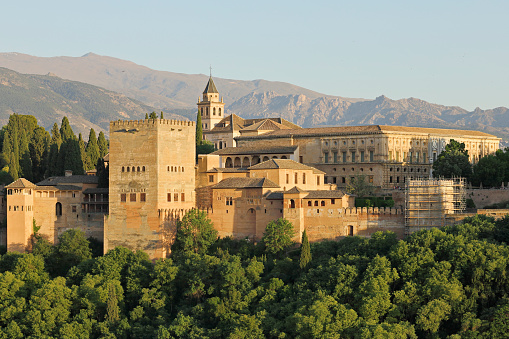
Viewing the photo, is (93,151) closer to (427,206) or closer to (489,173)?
(489,173)

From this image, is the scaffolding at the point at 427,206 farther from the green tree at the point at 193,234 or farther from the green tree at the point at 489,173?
the green tree at the point at 193,234

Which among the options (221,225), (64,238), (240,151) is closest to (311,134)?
(240,151)

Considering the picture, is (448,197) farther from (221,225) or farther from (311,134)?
(311,134)

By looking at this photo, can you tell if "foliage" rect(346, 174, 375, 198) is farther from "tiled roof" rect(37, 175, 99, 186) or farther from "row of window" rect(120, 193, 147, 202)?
"tiled roof" rect(37, 175, 99, 186)

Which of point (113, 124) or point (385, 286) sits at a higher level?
point (113, 124)

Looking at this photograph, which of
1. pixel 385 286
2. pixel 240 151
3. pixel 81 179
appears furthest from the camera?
pixel 240 151

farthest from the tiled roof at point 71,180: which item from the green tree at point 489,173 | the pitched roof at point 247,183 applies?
the green tree at point 489,173

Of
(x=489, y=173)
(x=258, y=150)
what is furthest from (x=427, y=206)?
(x=258, y=150)
